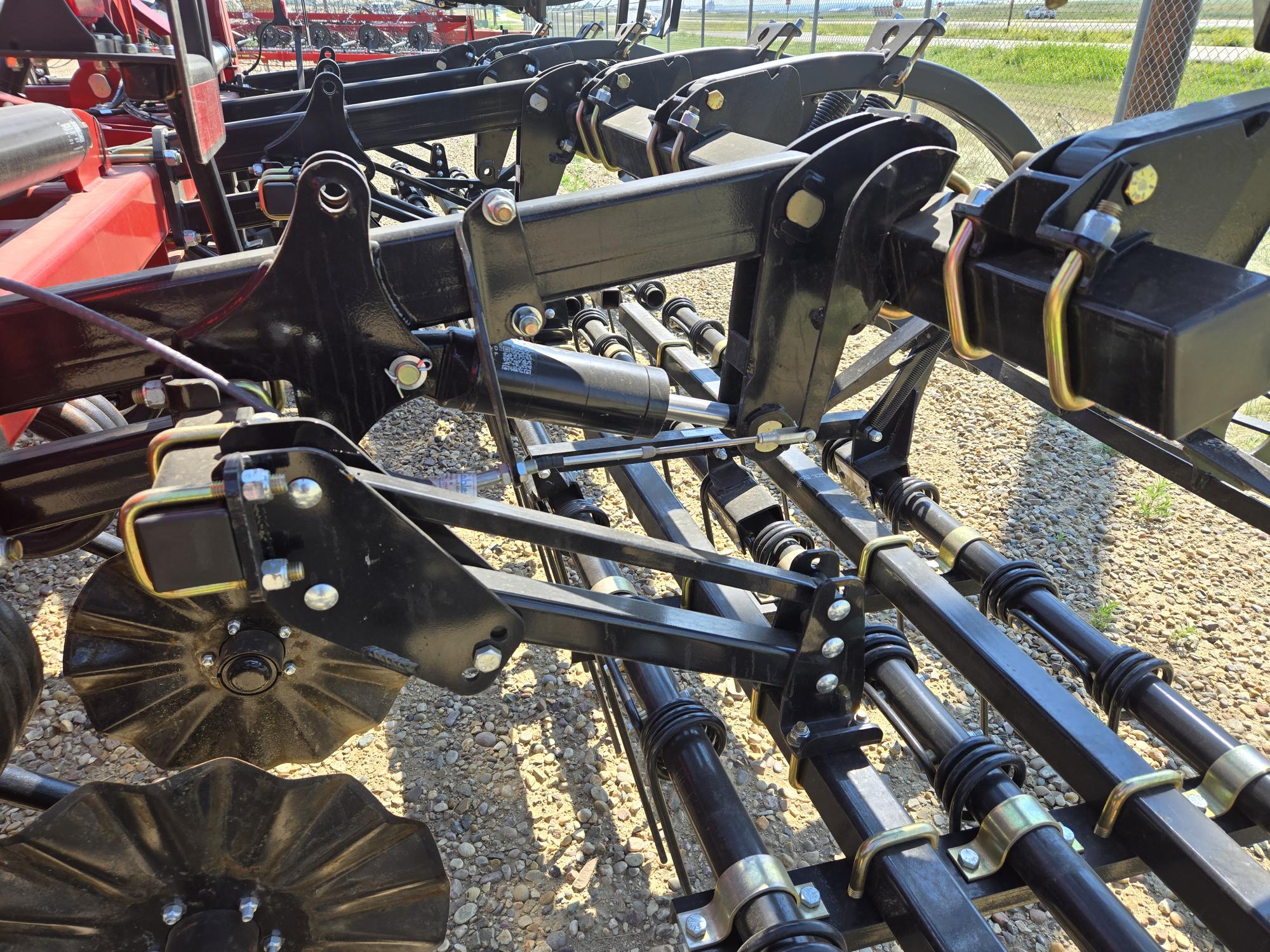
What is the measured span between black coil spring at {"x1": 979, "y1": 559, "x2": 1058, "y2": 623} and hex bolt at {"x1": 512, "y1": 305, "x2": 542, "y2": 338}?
1.25 m

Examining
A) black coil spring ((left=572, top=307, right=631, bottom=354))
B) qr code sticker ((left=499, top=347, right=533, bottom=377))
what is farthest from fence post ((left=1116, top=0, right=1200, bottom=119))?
qr code sticker ((left=499, top=347, right=533, bottom=377))

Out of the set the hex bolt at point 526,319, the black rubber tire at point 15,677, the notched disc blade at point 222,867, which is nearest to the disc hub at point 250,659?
the notched disc blade at point 222,867

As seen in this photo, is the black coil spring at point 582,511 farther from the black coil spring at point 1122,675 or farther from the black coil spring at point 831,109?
the black coil spring at point 831,109

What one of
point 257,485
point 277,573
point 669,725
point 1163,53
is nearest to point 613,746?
point 669,725

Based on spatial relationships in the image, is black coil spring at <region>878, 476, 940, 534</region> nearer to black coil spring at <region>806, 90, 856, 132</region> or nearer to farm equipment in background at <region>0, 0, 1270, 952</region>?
farm equipment in background at <region>0, 0, 1270, 952</region>

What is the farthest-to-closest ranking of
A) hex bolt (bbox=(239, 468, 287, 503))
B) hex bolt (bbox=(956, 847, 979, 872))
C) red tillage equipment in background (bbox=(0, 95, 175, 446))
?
red tillage equipment in background (bbox=(0, 95, 175, 446))
hex bolt (bbox=(956, 847, 979, 872))
hex bolt (bbox=(239, 468, 287, 503))

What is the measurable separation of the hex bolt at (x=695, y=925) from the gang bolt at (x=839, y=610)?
0.56 metres

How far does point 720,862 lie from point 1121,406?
0.91 meters

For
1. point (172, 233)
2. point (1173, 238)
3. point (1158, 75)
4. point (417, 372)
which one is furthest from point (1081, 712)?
point (1158, 75)

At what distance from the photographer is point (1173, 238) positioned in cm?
130

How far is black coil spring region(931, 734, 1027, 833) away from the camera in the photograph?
1615mm

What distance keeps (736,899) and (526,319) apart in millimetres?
992

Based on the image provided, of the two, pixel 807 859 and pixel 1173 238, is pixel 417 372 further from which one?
pixel 807 859

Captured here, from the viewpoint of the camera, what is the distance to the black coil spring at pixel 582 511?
2256mm
